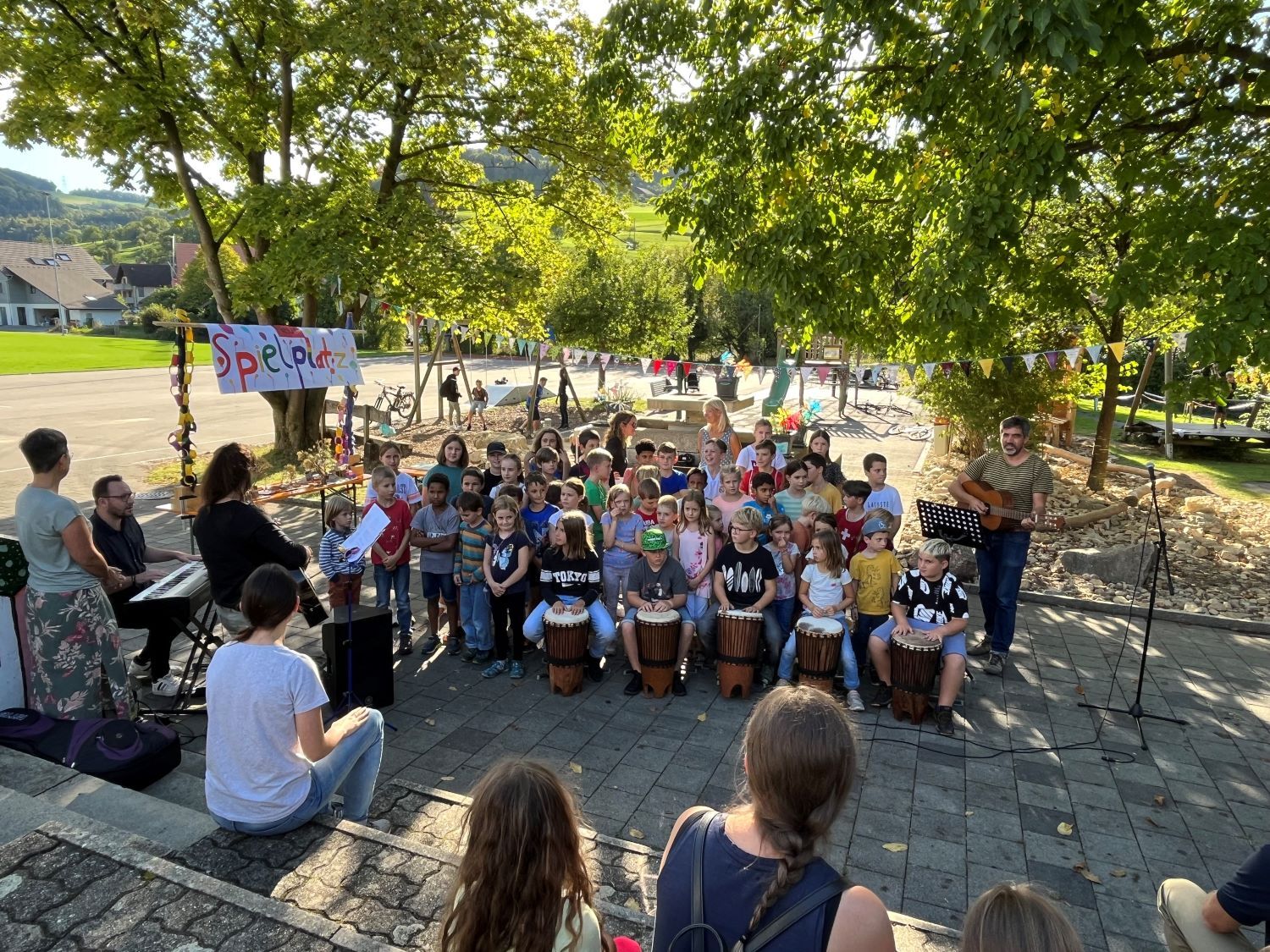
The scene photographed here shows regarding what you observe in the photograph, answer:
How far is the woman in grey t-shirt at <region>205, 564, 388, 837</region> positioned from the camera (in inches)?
128

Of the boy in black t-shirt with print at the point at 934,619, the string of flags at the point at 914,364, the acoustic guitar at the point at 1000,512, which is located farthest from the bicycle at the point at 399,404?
the boy in black t-shirt with print at the point at 934,619

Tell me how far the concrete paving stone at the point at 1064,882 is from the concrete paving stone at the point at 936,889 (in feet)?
1.30

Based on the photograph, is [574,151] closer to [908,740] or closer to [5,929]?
[908,740]

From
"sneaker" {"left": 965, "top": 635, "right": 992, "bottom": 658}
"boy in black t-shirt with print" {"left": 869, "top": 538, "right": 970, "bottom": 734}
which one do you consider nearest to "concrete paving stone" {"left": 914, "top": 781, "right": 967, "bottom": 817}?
"boy in black t-shirt with print" {"left": 869, "top": 538, "right": 970, "bottom": 734}

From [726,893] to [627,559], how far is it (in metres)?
4.89

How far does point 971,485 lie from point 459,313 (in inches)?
402

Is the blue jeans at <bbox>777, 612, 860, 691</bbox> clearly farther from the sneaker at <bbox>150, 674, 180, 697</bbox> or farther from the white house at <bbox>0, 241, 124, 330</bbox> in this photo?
the white house at <bbox>0, 241, 124, 330</bbox>

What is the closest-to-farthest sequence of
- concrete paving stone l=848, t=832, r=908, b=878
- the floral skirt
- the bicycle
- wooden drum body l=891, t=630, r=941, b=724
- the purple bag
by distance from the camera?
concrete paving stone l=848, t=832, r=908, b=878
the purple bag
the floral skirt
wooden drum body l=891, t=630, r=941, b=724
the bicycle

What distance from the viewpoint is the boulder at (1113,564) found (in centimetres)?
861

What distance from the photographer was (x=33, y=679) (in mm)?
4762

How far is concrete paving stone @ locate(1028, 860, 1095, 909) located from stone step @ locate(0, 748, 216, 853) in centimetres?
417

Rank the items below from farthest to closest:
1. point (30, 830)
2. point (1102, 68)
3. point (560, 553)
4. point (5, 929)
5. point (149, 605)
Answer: point (1102, 68) → point (560, 553) → point (149, 605) → point (30, 830) → point (5, 929)

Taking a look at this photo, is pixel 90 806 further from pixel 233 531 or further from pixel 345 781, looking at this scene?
pixel 233 531

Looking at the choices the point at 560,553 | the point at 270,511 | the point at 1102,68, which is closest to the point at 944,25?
the point at 1102,68
